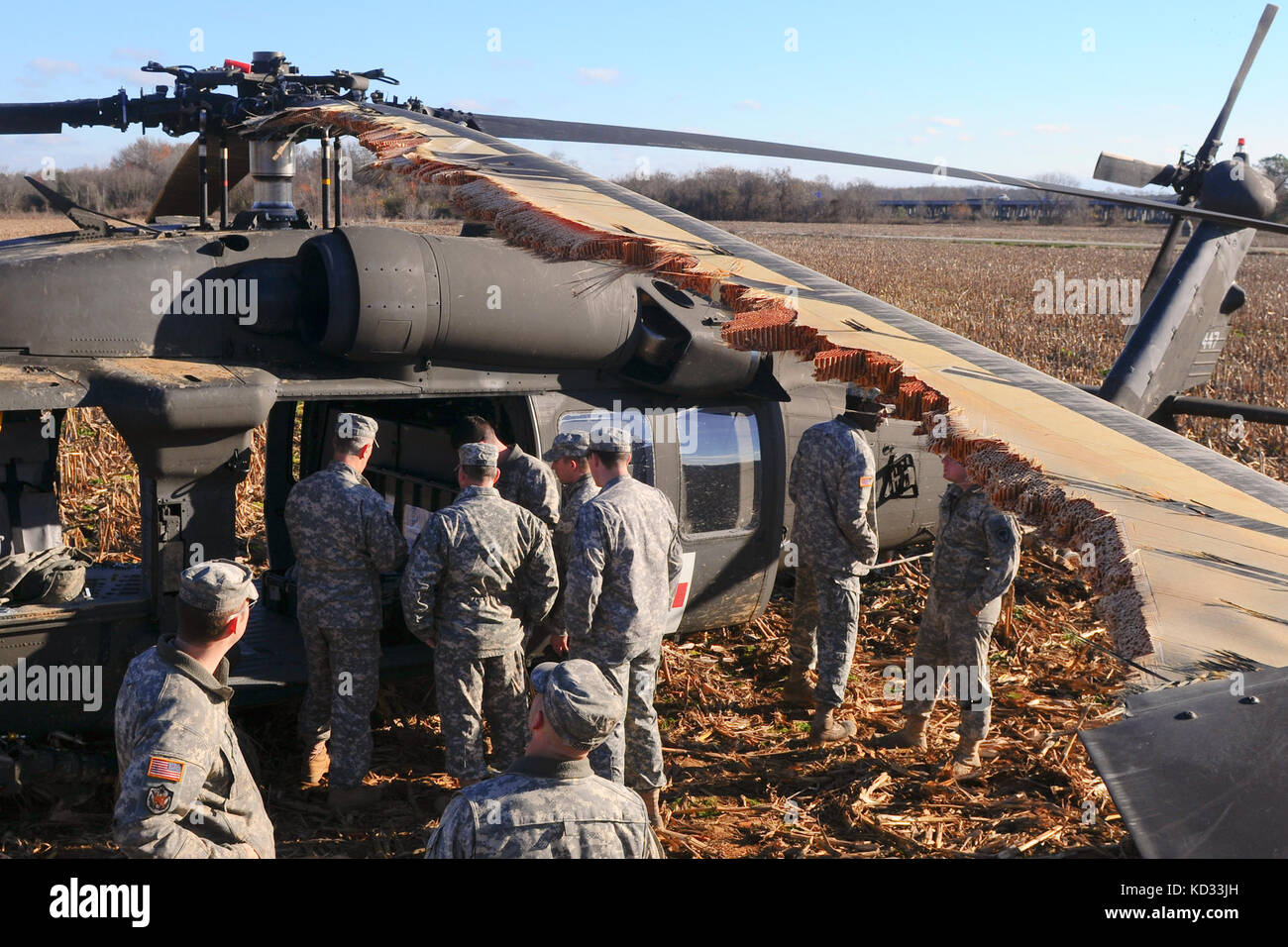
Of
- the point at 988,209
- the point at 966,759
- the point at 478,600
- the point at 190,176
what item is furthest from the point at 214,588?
the point at 988,209

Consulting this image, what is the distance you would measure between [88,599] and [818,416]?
4761mm

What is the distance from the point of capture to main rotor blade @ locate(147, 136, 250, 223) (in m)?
7.27

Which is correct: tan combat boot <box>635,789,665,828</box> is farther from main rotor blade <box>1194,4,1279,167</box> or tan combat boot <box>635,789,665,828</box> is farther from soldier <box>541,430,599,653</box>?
main rotor blade <box>1194,4,1279,167</box>

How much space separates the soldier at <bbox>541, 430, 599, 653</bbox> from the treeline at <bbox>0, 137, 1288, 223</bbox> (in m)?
1.47

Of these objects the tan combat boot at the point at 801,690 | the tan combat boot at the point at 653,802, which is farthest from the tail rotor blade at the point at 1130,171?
the tan combat boot at the point at 653,802

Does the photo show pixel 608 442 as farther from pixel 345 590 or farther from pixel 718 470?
pixel 718 470

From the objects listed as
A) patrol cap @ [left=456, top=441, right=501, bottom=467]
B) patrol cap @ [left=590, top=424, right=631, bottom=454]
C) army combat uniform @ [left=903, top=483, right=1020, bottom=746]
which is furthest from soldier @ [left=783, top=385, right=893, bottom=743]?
patrol cap @ [left=456, top=441, right=501, bottom=467]

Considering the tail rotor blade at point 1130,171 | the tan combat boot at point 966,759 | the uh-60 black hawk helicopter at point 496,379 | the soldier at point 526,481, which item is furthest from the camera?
the tail rotor blade at point 1130,171

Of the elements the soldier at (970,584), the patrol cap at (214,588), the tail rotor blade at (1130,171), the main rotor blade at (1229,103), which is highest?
the main rotor blade at (1229,103)

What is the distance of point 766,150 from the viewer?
401cm

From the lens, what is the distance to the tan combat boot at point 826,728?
707 centimetres

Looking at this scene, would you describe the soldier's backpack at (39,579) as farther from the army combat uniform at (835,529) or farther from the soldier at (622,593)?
the army combat uniform at (835,529)

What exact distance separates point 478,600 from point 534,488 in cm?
96

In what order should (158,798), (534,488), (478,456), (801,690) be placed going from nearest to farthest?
(158,798) < (478,456) < (534,488) < (801,690)
